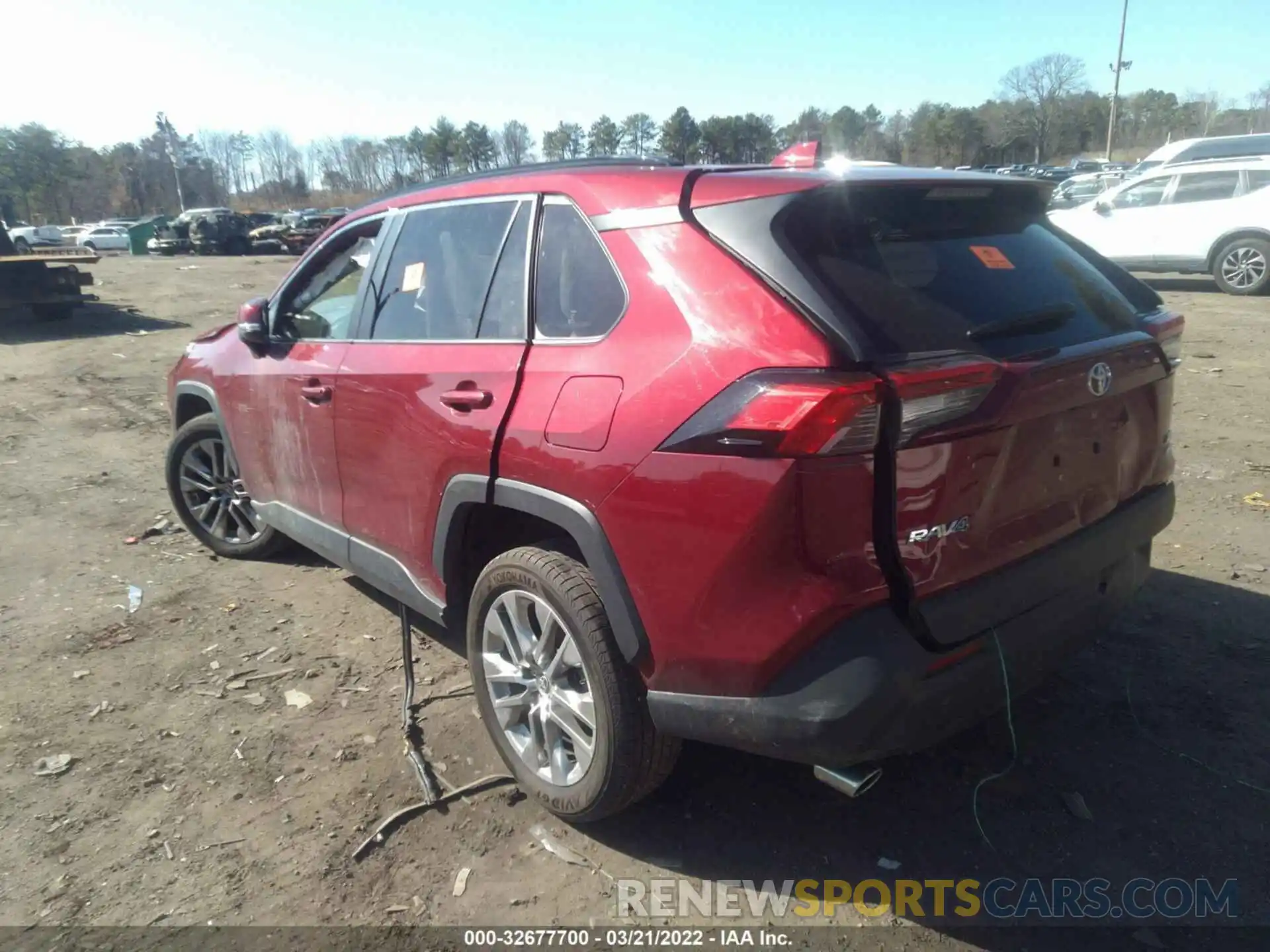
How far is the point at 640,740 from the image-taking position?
8.04ft

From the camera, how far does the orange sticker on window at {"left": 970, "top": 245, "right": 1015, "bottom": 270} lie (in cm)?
251

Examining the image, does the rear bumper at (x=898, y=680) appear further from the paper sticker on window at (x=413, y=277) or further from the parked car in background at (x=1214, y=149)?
the parked car in background at (x=1214, y=149)

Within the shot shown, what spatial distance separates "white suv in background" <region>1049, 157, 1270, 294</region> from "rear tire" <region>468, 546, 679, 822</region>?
39.4 feet

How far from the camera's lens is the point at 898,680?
6.71 feet

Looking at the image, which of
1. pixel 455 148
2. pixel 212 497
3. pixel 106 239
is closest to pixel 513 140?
pixel 455 148

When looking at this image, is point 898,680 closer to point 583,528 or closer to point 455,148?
point 583,528

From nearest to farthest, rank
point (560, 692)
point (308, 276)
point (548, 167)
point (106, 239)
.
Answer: point (560, 692) < point (548, 167) < point (308, 276) < point (106, 239)

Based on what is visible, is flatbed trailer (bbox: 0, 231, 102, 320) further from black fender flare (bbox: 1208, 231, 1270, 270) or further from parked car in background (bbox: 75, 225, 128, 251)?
parked car in background (bbox: 75, 225, 128, 251)

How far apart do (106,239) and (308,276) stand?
155ft

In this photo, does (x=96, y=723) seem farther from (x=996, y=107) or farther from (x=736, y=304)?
(x=996, y=107)

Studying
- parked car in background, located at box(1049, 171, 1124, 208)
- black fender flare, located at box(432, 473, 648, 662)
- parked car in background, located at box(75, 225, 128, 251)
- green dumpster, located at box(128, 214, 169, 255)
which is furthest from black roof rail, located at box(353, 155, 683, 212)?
parked car in background, located at box(75, 225, 128, 251)

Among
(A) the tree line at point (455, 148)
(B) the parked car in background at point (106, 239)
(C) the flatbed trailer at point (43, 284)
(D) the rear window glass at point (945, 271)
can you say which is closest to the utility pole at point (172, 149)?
(A) the tree line at point (455, 148)

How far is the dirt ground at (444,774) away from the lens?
253 cm

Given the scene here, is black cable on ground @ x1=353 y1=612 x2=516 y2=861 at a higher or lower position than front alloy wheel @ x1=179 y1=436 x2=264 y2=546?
lower
